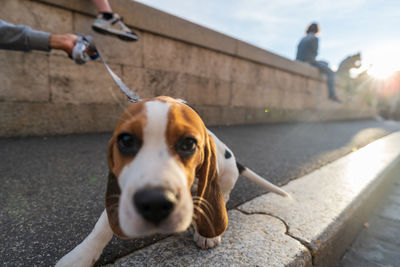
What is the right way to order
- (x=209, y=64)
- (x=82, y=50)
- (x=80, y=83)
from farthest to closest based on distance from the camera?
(x=209, y=64) < (x=80, y=83) < (x=82, y=50)

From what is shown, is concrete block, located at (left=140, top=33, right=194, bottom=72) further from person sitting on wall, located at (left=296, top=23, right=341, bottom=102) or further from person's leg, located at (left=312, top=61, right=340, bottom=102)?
person's leg, located at (left=312, top=61, right=340, bottom=102)

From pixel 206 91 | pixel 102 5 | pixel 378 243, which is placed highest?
pixel 102 5

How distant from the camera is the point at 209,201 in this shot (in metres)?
1.22

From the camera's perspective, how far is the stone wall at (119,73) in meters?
3.24

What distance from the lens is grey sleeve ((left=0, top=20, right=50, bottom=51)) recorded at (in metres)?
2.64

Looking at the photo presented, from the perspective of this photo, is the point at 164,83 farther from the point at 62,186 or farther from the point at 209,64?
the point at 62,186

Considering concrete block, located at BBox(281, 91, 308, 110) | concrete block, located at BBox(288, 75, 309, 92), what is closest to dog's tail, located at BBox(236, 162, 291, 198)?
concrete block, located at BBox(281, 91, 308, 110)

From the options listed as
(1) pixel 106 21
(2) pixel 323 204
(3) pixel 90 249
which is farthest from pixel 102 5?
(2) pixel 323 204

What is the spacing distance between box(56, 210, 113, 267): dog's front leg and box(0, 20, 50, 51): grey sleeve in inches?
105

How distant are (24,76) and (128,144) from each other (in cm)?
327

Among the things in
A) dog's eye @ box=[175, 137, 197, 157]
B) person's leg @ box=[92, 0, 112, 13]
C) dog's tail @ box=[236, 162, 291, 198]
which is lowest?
dog's tail @ box=[236, 162, 291, 198]

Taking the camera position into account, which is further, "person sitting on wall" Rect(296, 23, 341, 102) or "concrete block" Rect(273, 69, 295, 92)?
"person sitting on wall" Rect(296, 23, 341, 102)

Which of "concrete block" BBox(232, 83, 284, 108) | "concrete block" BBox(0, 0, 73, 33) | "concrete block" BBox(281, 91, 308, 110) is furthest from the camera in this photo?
"concrete block" BBox(281, 91, 308, 110)

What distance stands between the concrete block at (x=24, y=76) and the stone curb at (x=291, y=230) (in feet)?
10.8
